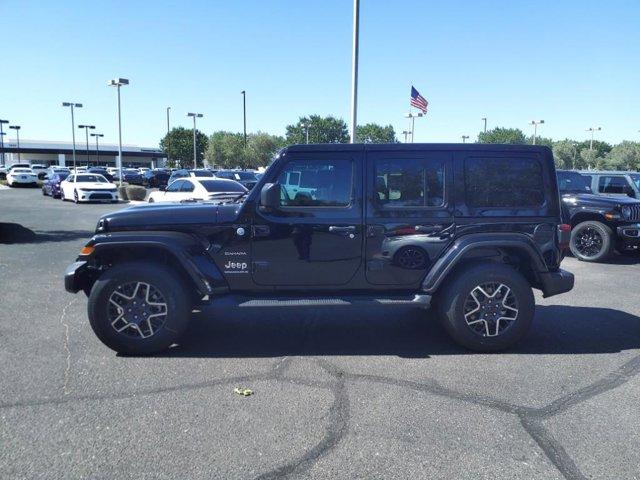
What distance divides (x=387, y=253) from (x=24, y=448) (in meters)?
3.26

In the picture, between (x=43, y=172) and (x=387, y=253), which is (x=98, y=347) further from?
(x=43, y=172)

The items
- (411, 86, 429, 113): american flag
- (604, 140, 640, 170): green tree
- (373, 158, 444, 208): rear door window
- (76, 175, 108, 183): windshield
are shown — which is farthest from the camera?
(604, 140, 640, 170): green tree

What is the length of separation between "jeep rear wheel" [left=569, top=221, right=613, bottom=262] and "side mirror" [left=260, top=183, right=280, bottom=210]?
8.22 meters

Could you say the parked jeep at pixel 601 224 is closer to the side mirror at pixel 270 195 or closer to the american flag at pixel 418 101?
the side mirror at pixel 270 195

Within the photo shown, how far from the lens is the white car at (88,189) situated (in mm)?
25594

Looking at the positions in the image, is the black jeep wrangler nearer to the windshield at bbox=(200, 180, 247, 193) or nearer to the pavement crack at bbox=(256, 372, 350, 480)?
the pavement crack at bbox=(256, 372, 350, 480)

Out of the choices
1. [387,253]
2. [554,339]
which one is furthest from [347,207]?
[554,339]

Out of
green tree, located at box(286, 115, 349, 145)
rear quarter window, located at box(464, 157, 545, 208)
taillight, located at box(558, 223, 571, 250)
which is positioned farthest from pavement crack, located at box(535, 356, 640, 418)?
green tree, located at box(286, 115, 349, 145)

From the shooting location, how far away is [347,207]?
5047mm

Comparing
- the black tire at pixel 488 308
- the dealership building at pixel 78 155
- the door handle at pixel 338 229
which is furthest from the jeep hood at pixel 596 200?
the dealership building at pixel 78 155

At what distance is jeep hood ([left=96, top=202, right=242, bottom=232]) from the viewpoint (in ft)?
16.2

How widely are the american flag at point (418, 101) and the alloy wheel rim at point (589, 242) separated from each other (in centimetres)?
861

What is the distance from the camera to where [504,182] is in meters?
5.19

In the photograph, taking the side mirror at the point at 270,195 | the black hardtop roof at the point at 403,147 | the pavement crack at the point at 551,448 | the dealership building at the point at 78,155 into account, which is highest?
the dealership building at the point at 78,155
